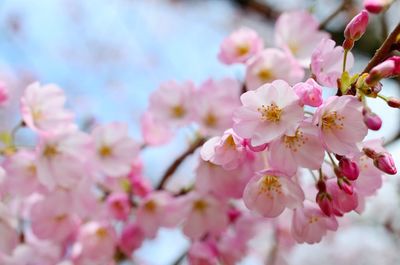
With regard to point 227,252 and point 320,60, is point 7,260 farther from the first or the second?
point 320,60

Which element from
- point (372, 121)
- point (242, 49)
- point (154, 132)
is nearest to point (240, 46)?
point (242, 49)

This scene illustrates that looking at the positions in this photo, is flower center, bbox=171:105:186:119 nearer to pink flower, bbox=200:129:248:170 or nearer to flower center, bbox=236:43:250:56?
flower center, bbox=236:43:250:56

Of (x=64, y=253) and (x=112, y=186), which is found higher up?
(x=112, y=186)

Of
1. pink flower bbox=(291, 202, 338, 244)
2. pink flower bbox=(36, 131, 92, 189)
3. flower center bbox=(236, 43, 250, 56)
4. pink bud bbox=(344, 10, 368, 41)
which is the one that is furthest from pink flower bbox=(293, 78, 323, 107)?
pink flower bbox=(36, 131, 92, 189)

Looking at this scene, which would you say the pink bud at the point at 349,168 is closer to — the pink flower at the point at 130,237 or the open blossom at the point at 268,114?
the open blossom at the point at 268,114

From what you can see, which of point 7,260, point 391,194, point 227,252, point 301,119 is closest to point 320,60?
point 301,119

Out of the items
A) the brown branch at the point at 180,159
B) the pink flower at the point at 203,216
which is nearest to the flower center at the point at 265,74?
the brown branch at the point at 180,159
